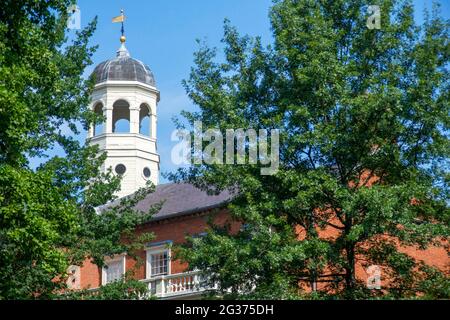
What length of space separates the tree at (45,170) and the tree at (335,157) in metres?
4.10

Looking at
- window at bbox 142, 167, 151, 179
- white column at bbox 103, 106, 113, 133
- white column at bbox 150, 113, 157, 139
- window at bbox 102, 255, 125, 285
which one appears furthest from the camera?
white column at bbox 150, 113, 157, 139

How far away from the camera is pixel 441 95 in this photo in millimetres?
30094

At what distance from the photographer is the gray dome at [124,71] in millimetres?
66000

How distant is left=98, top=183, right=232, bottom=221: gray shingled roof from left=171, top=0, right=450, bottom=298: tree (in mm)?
15236

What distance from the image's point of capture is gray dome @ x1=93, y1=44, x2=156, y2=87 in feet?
217

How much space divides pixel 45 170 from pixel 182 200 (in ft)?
66.6

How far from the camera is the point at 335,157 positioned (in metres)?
30.3

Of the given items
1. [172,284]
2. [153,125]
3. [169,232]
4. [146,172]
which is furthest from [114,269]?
[153,125]

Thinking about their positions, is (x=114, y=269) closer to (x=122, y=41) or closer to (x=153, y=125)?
(x=153, y=125)

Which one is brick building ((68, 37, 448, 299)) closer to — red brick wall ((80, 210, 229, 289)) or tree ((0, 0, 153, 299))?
red brick wall ((80, 210, 229, 289))

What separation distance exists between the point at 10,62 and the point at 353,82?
12231 mm

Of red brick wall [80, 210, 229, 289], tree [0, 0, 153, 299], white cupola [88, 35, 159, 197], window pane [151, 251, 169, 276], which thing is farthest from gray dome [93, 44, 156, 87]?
tree [0, 0, 153, 299]
